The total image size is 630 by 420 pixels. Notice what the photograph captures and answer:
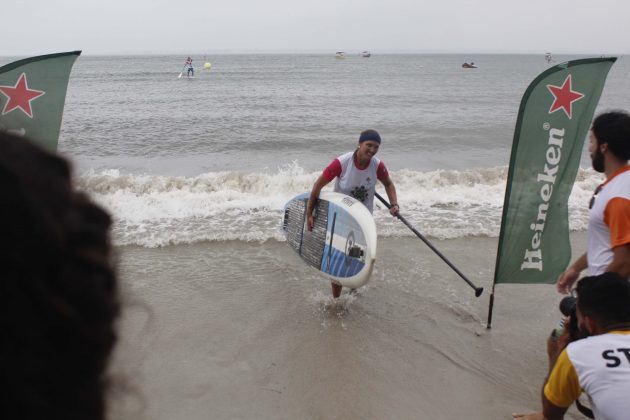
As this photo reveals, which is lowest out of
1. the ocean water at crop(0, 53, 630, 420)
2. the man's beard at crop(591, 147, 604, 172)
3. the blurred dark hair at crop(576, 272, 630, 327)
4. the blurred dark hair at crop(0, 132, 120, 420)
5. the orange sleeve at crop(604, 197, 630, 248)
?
the ocean water at crop(0, 53, 630, 420)

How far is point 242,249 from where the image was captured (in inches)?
240

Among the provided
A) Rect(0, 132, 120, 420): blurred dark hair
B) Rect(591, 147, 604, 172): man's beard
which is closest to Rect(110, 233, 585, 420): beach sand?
Rect(591, 147, 604, 172): man's beard

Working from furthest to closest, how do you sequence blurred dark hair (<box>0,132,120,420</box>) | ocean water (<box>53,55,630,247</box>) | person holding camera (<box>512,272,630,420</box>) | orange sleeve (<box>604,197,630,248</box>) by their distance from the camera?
ocean water (<box>53,55,630,247</box>) < orange sleeve (<box>604,197,630,248</box>) < person holding camera (<box>512,272,630,420</box>) < blurred dark hair (<box>0,132,120,420</box>)

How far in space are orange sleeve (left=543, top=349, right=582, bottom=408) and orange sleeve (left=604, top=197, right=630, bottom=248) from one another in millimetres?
839

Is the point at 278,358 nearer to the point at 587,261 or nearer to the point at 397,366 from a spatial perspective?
the point at 397,366

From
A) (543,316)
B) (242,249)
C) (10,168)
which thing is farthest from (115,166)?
(10,168)

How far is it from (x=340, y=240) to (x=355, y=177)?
0.63m

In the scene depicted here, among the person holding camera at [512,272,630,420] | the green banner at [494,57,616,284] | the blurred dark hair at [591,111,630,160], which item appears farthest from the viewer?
the green banner at [494,57,616,284]

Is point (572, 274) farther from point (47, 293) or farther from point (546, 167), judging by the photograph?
point (47, 293)

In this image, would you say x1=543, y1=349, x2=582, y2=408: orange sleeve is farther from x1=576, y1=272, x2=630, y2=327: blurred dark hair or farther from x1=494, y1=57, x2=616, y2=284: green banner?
x1=494, y1=57, x2=616, y2=284: green banner

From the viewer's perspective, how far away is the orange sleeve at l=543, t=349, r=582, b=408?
2.23 meters

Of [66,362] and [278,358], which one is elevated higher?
[66,362]

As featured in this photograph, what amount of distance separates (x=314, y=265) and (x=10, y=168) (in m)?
4.31

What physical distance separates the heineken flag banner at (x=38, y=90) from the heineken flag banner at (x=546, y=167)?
12.8 feet
